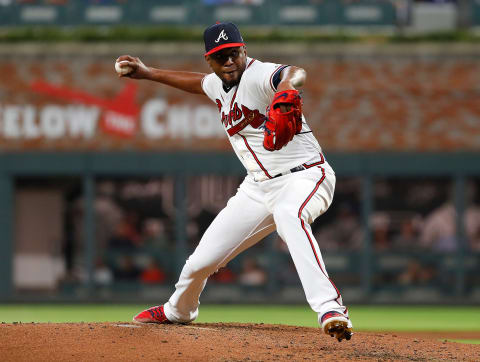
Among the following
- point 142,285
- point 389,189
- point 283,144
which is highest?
point 283,144

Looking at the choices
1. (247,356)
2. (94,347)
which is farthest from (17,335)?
(247,356)

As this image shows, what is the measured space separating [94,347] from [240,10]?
10.5 metres

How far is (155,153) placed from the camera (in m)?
14.8

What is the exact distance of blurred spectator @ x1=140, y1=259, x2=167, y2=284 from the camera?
1478 cm

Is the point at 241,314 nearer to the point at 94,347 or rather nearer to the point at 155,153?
the point at 155,153

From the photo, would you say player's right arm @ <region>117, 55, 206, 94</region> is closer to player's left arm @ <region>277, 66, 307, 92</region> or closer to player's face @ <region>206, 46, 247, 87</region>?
player's face @ <region>206, 46, 247, 87</region>

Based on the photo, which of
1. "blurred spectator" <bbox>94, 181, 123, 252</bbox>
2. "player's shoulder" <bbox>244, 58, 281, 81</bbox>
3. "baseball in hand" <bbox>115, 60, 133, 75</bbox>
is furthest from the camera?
"blurred spectator" <bbox>94, 181, 123, 252</bbox>

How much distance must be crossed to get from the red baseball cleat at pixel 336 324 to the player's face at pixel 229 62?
65.7 inches

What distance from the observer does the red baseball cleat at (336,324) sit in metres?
5.41

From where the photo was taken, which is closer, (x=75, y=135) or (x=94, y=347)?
(x=94, y=347)

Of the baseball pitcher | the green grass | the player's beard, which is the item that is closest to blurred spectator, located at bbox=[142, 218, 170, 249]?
the green grass

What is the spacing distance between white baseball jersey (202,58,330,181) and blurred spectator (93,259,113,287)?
30.0 feet

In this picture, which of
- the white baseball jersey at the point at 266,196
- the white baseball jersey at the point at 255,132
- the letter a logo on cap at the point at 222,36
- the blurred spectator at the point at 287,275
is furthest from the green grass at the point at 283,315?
the letter a logo on cap at the point at 222,36

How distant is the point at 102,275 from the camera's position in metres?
14.9
